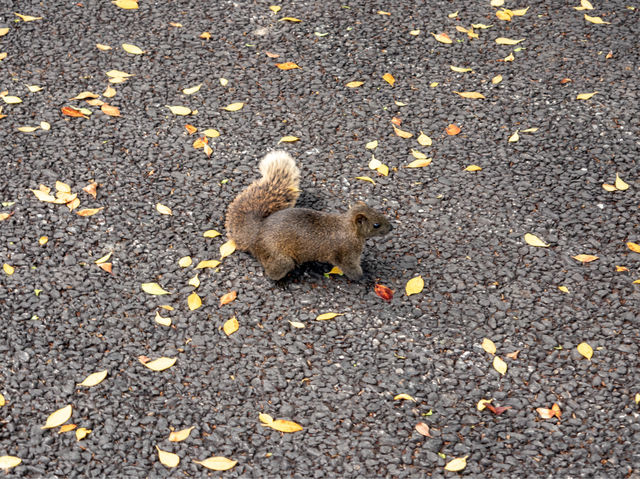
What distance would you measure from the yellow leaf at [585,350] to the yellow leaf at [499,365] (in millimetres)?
472

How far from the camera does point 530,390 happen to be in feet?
13.4

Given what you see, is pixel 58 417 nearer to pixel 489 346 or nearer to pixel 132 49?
pixel 489 346

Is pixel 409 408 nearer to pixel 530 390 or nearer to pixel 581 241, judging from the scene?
pixel 530 390

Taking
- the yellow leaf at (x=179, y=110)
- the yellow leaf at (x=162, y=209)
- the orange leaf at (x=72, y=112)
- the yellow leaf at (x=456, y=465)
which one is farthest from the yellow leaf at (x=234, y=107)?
the yellow leaf at (x=456, y=465)

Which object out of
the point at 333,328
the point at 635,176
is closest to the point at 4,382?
the point at 333,328

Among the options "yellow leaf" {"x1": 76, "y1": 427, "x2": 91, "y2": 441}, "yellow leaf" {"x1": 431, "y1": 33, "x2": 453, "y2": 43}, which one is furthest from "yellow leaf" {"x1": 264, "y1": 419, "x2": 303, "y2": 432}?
"yellow leaf" {"x1": 431, "y1": 33, "x2": 453, "y2": 43}

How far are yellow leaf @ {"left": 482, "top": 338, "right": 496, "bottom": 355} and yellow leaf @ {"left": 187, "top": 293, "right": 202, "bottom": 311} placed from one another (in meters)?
1.73

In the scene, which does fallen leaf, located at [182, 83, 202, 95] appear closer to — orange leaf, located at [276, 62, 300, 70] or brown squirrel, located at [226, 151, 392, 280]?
orange leaf, located at [276, 62, 300, 70]

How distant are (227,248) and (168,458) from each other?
1591 millimetres

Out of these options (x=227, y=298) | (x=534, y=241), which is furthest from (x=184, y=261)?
(x=534, y=241)

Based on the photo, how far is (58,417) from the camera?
3.89 meters

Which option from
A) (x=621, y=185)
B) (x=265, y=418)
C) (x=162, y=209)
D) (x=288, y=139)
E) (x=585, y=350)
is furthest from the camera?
(x=288, y=139)

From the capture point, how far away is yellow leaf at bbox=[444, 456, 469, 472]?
3.69 metres

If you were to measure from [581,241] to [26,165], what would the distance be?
4.03m
